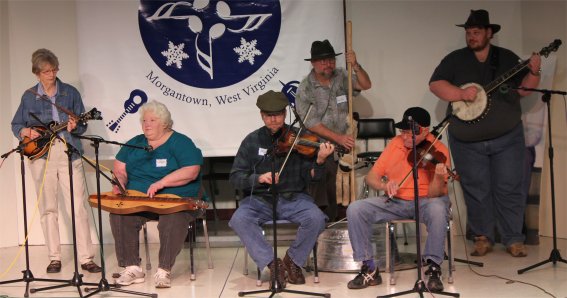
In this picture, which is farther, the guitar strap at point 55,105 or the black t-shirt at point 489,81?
the black t-shirt at point 489,81

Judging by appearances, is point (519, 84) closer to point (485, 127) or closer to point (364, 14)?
point (485, 127)

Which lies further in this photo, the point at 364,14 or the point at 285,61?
the point at 364,14

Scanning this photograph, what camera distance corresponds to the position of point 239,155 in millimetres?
5141

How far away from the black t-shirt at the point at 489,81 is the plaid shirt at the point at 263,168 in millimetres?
1416

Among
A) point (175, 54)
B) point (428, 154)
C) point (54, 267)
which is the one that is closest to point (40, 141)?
point (54, 267)

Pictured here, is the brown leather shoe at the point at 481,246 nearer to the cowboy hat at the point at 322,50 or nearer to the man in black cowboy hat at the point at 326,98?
the man in black cowboy hat at the point at 326,98

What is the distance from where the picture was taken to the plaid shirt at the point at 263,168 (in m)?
5.06

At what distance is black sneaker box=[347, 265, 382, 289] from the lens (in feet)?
15.7

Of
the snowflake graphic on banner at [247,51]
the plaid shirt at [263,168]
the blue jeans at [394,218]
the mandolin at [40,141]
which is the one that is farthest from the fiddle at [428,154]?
the mandolin at [40,141]

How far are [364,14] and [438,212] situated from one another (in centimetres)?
246

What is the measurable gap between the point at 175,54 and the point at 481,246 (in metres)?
2.82

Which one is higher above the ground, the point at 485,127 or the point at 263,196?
the point at 485,127

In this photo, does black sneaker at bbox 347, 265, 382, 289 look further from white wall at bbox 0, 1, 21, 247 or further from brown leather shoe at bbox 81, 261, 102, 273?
white wall at bbox 0, 1, 21, 247

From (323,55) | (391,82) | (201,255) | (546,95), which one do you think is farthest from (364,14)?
(201,255)
